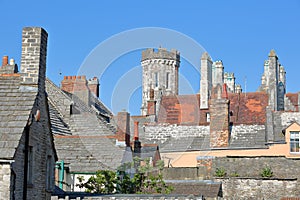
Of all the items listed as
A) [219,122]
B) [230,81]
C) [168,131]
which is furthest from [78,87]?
[230,81]

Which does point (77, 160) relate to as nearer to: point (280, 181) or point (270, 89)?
point (280, 181)

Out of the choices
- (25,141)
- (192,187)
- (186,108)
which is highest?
(186,108)

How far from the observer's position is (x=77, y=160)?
29.3 m

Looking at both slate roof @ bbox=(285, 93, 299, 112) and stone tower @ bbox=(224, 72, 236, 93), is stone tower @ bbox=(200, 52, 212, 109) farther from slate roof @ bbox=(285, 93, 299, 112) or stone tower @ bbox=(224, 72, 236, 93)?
stone tower @ bbox=(224, 72, 236, 93)

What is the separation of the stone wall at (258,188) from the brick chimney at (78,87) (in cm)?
1392

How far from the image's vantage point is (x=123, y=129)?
1309 inches

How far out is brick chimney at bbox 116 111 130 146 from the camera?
2998 centimetres

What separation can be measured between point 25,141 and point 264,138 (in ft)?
106

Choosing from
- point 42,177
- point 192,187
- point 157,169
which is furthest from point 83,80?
point 42,177

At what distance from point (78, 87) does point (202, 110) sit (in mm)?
15561

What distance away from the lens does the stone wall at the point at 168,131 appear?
162ft

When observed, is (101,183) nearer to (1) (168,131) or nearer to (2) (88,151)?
(2) (88,151)

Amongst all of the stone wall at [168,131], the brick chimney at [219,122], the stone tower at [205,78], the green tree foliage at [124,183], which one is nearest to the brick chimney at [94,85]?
the stone wall at [168,131]

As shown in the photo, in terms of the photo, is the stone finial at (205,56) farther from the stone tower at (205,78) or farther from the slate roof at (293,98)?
the slate roof at (293,98)
